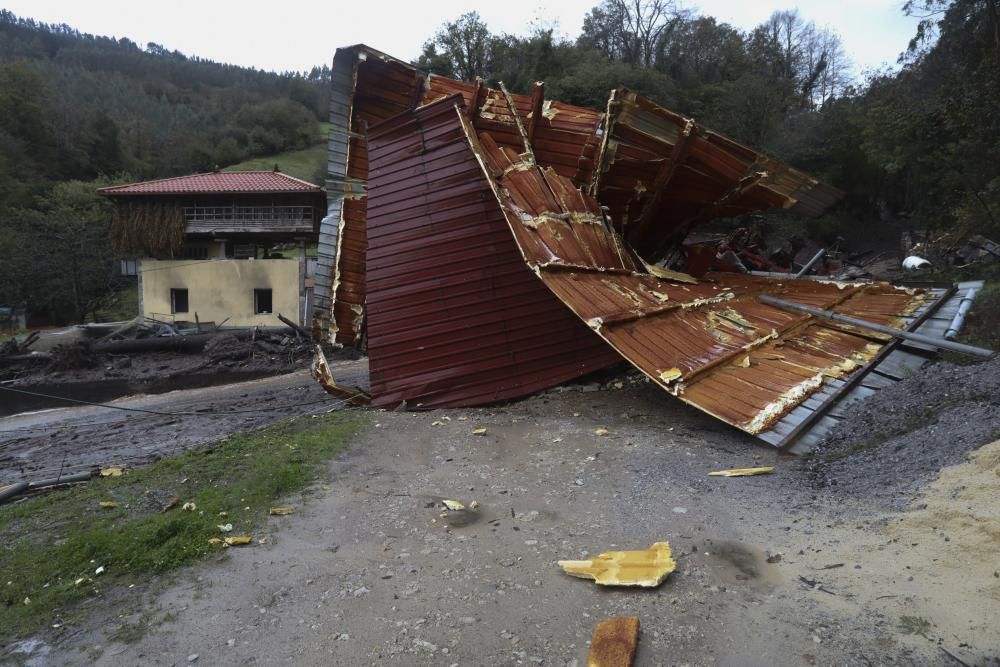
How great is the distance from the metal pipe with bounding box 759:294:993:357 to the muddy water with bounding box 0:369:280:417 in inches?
646

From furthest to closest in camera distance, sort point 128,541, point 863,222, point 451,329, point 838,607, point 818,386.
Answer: point 863,222 < point 451,329 < point 818,386 < point 128,541 < point 838,607

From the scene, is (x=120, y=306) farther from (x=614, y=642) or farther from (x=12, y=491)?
(x=614, y=642)

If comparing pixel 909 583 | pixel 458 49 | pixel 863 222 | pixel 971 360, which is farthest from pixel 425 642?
pixel 458 49

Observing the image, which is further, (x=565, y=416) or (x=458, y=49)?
(x=458, y=49)

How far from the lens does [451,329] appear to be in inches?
339

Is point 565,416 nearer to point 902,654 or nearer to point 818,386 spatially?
point 818,386

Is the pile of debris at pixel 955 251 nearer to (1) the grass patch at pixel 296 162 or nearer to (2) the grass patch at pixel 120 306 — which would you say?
(2) the grass patch at pixel 120 306

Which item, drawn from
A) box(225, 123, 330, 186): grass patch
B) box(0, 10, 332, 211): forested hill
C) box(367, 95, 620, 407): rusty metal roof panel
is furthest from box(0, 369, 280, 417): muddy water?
box(225, 123, 330, 186): grass patch

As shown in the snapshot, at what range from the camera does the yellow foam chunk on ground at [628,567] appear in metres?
3.61

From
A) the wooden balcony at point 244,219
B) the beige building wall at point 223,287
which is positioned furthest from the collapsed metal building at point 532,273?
the wooden balcony at point 244,219

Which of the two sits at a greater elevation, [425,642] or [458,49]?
[458,49]

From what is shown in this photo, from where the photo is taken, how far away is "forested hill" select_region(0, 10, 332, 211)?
4728cm


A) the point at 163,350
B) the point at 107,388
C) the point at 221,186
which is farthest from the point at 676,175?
the point at 221,186

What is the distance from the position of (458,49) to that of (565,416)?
4178cm
